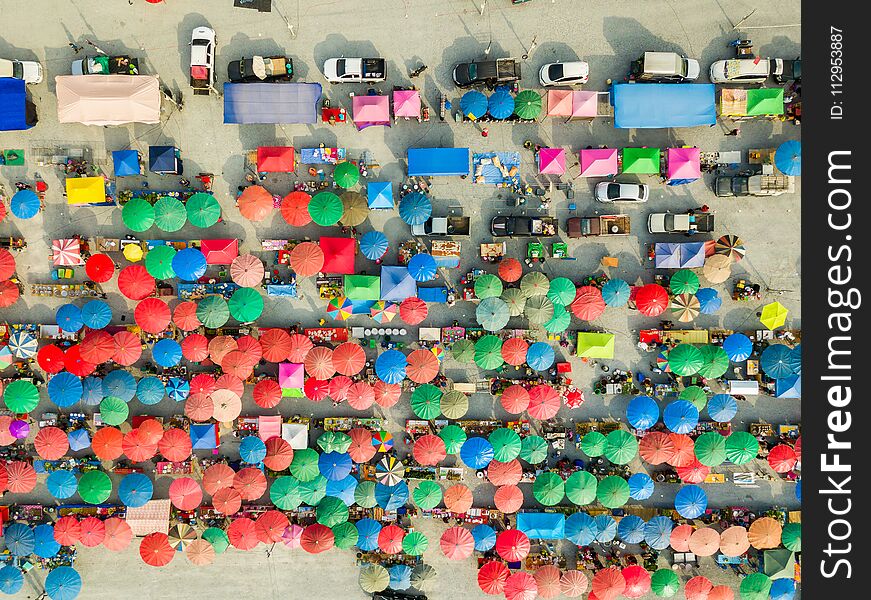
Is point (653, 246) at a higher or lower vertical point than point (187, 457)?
higher

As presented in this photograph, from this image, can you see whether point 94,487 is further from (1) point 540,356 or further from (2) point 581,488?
(2) point 581,488

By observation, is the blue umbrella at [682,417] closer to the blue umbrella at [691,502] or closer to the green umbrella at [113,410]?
the blue umbrella at [691,502]

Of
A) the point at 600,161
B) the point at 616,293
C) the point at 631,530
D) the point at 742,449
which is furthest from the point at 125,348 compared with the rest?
→ the point at 742,449

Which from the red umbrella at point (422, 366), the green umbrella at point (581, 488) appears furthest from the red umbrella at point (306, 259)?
the green umbrella at point (581, 488)
